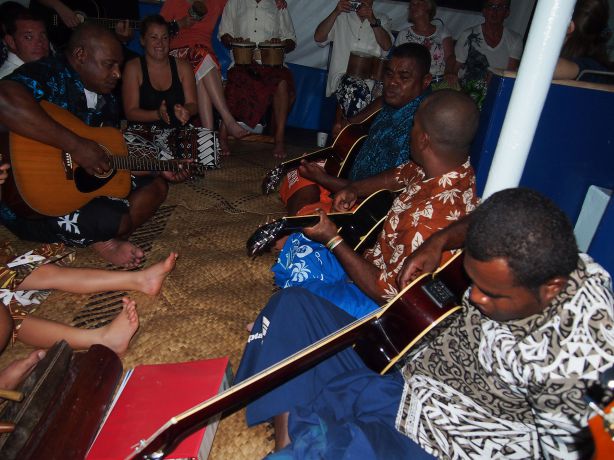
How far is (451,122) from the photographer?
1.72 meters

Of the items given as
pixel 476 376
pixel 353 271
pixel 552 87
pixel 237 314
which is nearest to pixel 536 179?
pixel 552 87

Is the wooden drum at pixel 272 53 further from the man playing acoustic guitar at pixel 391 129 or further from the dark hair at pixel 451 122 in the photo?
the dark hair at pixel 451 122

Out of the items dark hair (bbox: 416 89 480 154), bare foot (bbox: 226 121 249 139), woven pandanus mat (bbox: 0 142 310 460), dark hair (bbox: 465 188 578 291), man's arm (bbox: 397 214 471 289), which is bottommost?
woven pandanus mat (bbox: 0 142 310 460)

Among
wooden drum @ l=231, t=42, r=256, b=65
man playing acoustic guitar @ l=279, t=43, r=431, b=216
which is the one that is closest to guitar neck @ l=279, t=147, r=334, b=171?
man playing acoustic guitar @ l=279, t=43, r=431, b=216

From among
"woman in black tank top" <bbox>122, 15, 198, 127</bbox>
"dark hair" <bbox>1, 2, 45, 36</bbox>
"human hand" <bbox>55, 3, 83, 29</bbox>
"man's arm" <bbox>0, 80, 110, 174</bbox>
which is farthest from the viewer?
"human hand" <bbox>55, 3, 83, 29</bbox>

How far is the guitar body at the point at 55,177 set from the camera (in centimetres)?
223

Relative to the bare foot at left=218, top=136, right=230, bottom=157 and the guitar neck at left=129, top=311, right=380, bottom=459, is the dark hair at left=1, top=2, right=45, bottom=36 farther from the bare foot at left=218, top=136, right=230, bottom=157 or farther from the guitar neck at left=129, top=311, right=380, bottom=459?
the guitar neck at left=129, top=311, right=380, bottom=459

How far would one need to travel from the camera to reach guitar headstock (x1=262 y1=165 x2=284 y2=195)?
11.2 ft

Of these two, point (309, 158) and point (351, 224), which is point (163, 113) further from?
point (351, 224)

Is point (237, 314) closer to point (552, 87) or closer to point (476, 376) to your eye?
point (476, 376)

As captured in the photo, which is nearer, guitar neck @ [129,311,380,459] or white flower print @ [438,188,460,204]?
guitar neck @ [129,311,380,459]

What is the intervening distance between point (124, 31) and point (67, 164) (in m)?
3.27

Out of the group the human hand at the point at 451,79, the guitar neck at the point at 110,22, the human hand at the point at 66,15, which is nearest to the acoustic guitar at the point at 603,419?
the human hand at the point at 451,79

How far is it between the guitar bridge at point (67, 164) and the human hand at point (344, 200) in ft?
5.11
